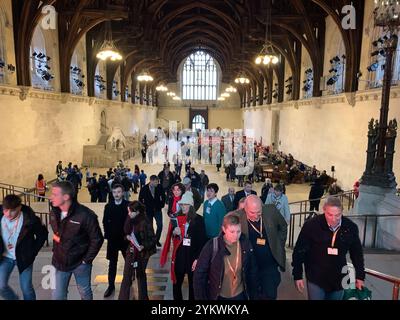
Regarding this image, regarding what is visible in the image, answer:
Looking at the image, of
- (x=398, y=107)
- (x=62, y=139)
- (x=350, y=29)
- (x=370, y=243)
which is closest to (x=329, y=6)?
(x=350, y=29)

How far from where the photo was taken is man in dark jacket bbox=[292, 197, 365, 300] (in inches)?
125

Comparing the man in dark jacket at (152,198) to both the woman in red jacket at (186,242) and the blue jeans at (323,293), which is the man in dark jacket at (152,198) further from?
the blue jeans at (323,293)

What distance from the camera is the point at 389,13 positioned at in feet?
22.7

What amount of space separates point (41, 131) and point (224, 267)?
14.5m

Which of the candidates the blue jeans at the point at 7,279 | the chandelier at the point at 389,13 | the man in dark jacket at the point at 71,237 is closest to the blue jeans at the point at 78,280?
the man in dark jacket at the point at 71,237

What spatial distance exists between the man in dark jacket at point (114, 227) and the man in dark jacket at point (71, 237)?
0.84m

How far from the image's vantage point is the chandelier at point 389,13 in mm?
6793

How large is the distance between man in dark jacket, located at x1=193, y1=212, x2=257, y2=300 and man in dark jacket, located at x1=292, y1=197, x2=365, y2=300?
0.68 metres

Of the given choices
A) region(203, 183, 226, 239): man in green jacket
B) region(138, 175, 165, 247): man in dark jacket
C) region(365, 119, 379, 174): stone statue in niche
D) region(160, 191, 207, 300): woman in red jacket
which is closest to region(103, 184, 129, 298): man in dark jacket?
region(160, 191, 207, 300): woman in red jacket

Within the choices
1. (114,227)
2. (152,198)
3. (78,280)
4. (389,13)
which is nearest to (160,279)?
(114,227)

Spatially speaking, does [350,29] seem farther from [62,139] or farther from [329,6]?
[62,139]

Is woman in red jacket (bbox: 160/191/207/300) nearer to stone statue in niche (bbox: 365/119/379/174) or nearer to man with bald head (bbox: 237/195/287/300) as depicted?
man with bald head (bbox: 237/195/287/300)

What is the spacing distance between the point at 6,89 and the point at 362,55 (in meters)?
12.4

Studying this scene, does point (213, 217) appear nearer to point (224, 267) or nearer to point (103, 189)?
point (224, 267)
